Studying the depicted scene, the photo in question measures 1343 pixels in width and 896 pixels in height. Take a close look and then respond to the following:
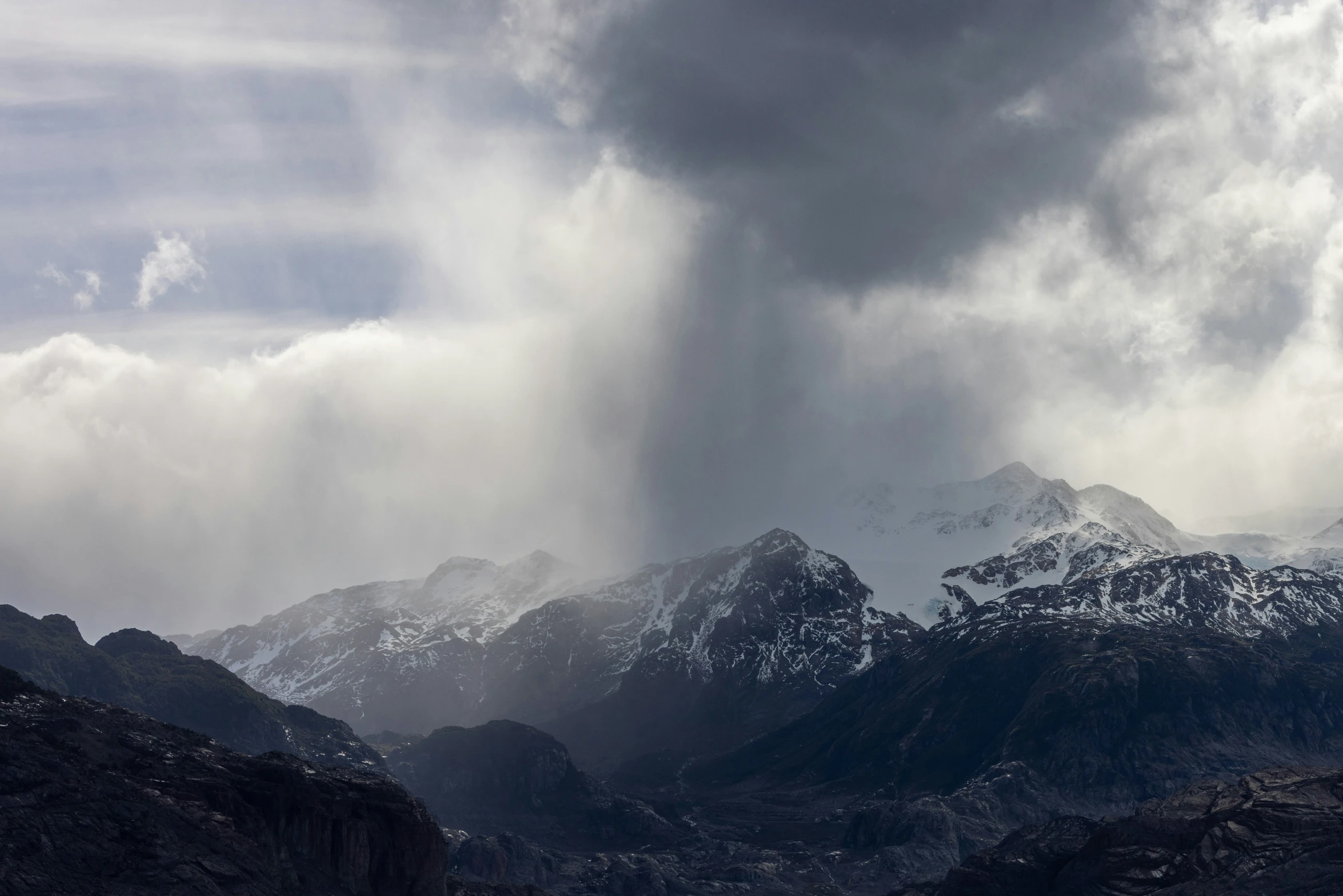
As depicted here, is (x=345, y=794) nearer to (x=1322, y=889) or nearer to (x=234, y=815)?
(x=234, y=815)

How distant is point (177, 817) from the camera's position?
510 feet

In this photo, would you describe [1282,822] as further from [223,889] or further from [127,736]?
[127,736]

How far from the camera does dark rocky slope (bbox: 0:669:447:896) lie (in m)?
142

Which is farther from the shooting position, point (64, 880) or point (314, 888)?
point (314, 888)

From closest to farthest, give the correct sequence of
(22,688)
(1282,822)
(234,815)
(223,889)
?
(223,889)
(234,815)
(22,688)
(1282,822)

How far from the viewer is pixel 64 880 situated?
13688 centimetres

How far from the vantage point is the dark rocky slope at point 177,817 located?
142 m

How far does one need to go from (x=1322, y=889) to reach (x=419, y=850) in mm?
127151

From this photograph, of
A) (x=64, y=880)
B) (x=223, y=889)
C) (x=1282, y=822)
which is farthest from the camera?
(x=1282, y=822)

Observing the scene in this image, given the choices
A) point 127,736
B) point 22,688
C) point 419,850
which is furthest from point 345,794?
point 22,688

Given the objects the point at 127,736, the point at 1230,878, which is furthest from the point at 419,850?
the point at 1230,878

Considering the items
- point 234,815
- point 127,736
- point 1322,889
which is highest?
point 127,736

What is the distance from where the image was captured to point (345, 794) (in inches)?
7151

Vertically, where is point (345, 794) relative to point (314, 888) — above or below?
above
